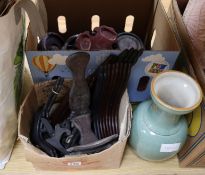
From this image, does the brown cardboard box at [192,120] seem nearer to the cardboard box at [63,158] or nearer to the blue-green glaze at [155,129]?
the blue-green glaze at [155,129]

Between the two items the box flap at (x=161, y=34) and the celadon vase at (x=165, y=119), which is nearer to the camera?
the celadon vase at (x=165, y=119)

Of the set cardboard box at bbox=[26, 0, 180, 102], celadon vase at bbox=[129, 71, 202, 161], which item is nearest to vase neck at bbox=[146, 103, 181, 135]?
celadon vase at bbox=[129, 71, 202, 161]

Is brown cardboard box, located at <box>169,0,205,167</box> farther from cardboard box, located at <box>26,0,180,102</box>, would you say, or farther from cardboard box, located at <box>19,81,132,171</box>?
cardboard box, located at <box>19,81,132,171</box>

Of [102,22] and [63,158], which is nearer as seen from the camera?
[63,158]

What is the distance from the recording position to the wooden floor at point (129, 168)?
0.62m

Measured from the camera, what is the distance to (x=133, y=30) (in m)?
0.80

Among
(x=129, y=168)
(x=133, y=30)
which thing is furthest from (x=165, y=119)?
(x=133, y=30)

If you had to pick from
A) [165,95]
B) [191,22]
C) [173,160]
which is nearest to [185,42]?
[191,22]

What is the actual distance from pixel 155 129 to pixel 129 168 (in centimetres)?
13

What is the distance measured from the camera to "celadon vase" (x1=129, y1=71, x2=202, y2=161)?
54 cm

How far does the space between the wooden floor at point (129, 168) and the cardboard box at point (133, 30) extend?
0.16 m

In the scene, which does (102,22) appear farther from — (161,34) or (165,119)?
(165,119)

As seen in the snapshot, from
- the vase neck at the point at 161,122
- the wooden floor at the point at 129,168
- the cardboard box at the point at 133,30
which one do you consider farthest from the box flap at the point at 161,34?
the wooden floor at the point at 129,168

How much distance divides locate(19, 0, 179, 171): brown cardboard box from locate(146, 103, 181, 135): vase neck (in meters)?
0.05
